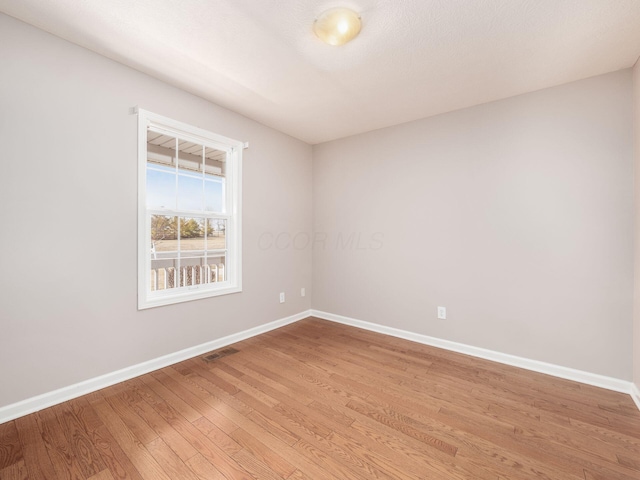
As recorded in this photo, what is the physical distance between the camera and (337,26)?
1.78 m

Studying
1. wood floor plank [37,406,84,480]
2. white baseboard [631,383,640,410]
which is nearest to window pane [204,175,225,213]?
A: wood floor plank [37,406,84,480]

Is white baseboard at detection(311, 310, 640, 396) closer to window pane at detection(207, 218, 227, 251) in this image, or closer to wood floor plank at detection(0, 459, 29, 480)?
window pane at detection(207, 218, 227, 251)

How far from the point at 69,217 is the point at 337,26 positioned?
235 cm

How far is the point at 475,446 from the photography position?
1620mm

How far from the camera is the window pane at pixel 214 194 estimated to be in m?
3.05

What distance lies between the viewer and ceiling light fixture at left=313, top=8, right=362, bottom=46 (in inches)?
67.4

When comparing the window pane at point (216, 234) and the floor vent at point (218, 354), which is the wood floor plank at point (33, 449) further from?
the window pane at point (216, 234)

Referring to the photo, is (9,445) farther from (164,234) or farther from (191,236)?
(191,236)

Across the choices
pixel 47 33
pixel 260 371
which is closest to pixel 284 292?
pixel 260 371

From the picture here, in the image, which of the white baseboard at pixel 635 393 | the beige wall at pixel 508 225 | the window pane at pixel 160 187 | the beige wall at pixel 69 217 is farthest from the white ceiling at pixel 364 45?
the white baseboard at pixel 635 393

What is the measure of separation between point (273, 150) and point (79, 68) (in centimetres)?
199

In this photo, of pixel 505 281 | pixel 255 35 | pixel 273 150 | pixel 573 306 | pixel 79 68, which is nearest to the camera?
pixel 255 35

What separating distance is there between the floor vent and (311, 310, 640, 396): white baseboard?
5.45 feet

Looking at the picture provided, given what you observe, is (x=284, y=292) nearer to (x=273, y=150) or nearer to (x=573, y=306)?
(x=273, y=150)
